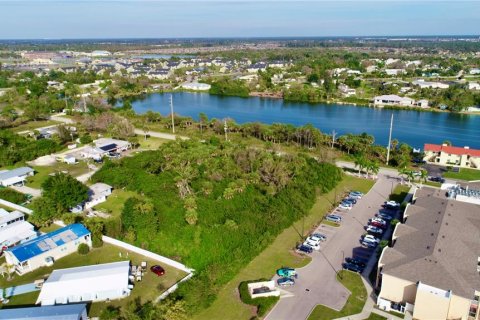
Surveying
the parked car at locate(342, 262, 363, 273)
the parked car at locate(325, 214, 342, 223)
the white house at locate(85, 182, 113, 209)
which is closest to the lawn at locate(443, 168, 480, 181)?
the parked car at locate(325, 214, 342, 223)

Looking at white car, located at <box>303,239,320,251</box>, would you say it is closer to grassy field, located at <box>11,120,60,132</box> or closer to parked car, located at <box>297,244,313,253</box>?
parked car, located at <box>297,244,313,253</box>

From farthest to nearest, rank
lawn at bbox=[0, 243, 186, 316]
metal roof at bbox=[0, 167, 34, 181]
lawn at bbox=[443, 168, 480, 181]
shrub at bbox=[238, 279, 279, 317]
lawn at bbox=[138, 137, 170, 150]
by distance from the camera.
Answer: lawn at bbox=[138, 137, 170, 150] → lawn at bbox=[443, 168, 480, 181] → metal roof at bbox=[0, 167, 34, 181] → lawn at bbox=[0, 243, 186, 316] → shrub at bbox=[238, 279, 279, 317]

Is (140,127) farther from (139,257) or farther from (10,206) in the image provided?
(139,257)

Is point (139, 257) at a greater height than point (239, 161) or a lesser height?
lesser

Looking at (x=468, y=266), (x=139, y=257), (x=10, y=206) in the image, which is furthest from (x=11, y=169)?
(x=468, y=266)

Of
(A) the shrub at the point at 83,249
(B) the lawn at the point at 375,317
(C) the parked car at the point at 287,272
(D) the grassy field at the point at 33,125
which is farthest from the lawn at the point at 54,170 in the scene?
(B) the lawn at the point at 375,317
